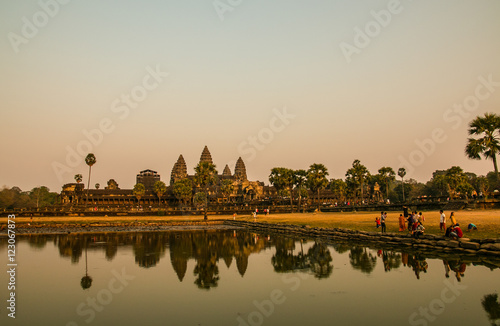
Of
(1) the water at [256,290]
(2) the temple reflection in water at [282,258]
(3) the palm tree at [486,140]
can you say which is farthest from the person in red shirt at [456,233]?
(3) the palm tree at [486,140]

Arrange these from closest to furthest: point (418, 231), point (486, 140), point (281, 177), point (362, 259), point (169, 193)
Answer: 1. point (362, 259)
2. point (418, 231)
3. point (486, 140)
4. point (281, 177)
5. point (169, 193)

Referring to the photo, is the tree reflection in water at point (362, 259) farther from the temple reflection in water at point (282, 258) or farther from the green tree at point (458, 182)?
the green tree at point (458, 182)

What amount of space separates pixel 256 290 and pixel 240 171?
160489 mm

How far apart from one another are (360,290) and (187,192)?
336ft

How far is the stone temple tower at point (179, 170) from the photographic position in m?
172

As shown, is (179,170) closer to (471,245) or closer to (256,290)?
(471,245)

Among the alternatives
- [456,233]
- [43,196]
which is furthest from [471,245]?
[43,196]

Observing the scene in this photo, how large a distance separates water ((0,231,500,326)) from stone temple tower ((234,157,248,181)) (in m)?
150

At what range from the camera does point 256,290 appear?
13.7m

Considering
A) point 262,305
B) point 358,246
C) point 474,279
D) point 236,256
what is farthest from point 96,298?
point 358,246

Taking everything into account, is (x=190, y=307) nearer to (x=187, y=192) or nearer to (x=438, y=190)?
(x=187, y=192)

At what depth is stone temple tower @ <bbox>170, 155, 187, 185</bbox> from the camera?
564ft

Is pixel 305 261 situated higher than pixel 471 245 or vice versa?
pixel 471 245

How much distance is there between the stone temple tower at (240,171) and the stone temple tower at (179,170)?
2514 cm
